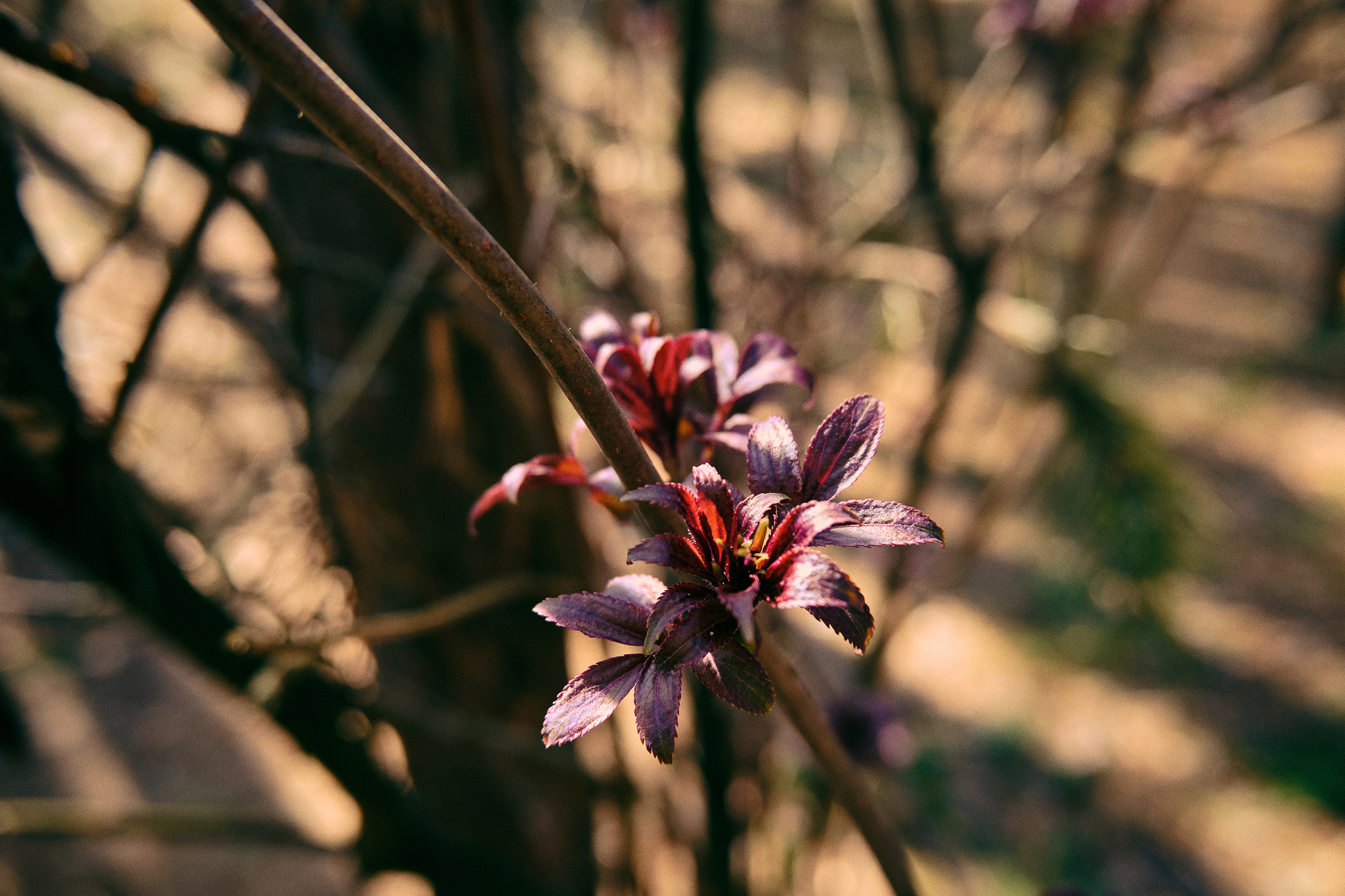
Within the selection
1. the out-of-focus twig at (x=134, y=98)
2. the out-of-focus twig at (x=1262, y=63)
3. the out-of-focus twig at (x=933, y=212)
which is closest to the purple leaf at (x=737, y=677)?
the out-of-focus twig at (x=134, y=98)

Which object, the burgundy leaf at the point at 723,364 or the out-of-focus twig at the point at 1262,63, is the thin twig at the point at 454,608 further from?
the out-of-focus twig at the point at 1262,63

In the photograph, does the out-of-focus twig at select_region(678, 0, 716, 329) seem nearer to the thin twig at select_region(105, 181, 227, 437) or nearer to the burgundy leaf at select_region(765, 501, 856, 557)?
the thin twig at select_region(105, 181, 227, 437)

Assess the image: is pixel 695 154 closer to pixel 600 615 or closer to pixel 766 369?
pixel 766 369

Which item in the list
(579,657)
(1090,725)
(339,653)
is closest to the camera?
(339,653)

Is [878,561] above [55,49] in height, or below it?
below

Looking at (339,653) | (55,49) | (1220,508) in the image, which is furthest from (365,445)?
(1220,508)

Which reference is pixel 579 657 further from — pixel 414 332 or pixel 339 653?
pixel 414 332
